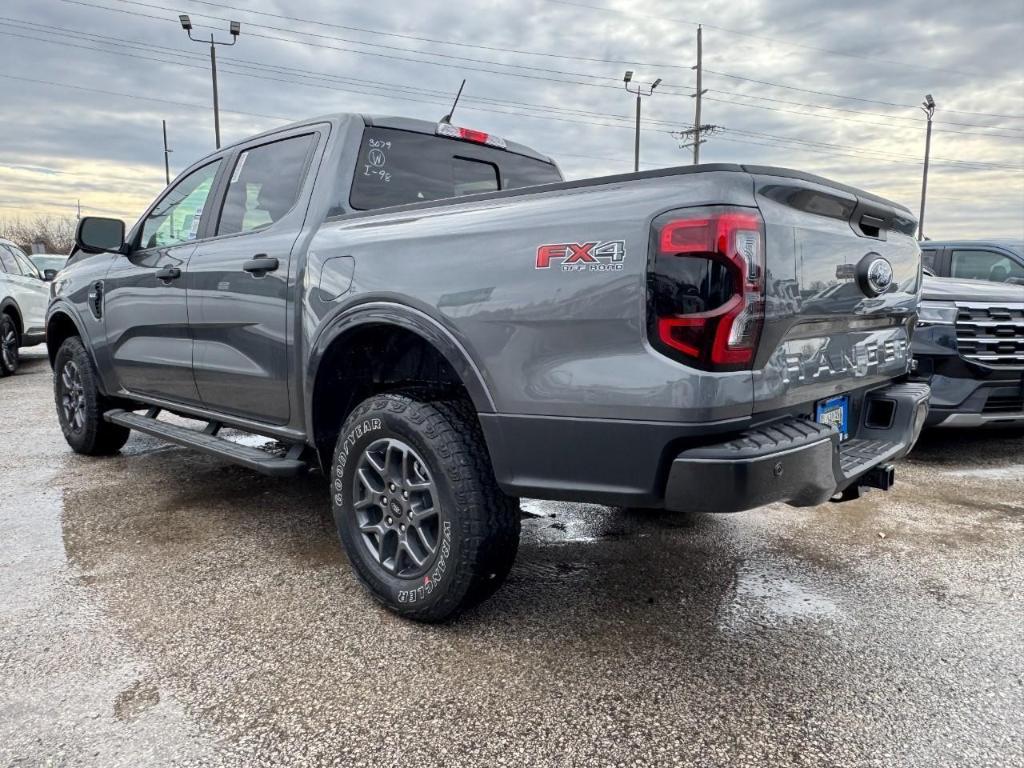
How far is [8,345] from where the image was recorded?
944cm

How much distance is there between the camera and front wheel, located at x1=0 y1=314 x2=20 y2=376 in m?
9.33

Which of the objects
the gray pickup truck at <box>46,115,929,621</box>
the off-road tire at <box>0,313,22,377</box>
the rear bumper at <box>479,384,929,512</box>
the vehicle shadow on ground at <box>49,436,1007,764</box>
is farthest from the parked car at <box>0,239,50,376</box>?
the rear bumper at <box>479,384,929,512</box>

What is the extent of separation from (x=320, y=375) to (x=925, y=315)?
423 cm

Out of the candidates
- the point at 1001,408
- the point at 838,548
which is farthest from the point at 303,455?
the point at 1001,408

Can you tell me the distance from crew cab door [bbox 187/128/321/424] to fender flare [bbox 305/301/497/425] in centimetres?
24

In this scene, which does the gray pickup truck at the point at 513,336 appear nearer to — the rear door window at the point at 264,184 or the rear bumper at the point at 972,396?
the rear door window at the point at 264,184

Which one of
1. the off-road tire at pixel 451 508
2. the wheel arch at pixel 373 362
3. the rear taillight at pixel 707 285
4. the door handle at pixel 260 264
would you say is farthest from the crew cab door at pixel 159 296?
the rear taillight at pixel 707 285

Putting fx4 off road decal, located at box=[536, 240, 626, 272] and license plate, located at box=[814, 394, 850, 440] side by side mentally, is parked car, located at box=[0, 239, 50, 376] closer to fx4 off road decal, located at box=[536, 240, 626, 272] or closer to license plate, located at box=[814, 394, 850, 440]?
fx4 off road decal, located at box=[536, 240, 626, 272]

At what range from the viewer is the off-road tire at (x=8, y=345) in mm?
9328

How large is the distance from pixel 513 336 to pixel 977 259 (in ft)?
21.6

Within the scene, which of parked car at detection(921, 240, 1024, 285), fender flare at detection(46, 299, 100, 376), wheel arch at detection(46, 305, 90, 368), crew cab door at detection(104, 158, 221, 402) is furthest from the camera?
parked car at detection(921, 240, 1024, 285)

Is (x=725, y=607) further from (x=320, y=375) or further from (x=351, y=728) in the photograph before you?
(x=320, y=375)

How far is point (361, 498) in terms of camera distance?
2.88 meters

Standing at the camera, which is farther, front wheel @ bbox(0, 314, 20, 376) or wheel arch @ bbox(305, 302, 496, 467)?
front wheel @ bbox(0, 314, 20, 376)
